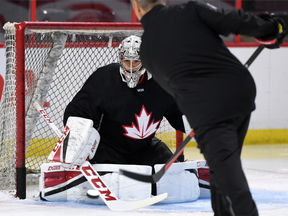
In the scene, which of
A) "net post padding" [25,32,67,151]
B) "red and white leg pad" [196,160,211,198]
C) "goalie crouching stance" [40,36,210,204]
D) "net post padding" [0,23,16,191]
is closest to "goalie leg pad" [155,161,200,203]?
"goalie crouching stance" [40,36,210,204]

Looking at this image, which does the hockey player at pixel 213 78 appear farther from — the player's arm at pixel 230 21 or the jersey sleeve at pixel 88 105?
the jersey sleeve at pixel 88 105

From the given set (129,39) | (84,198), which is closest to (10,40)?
(129,39)

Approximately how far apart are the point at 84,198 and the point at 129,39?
884 millimetres

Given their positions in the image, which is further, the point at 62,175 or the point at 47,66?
the point at 47,66

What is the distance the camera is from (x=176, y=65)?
3.92 feet

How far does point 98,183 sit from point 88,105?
0.43 m

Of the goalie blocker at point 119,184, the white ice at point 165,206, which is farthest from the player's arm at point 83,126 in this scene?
the white ice at point 165,206

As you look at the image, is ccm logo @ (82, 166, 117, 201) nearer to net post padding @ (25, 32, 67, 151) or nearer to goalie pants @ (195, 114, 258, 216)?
net post padding @ (25, 32, 67, 151)

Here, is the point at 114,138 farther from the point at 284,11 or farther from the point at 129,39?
the point at 284,11

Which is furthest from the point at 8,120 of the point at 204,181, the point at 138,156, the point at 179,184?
the point at 204,181

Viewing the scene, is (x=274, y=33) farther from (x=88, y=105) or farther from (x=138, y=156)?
(x=138, y=156)

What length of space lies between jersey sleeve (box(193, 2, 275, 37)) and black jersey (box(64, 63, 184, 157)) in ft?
3.90

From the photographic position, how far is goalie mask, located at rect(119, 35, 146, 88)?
226 centimetres

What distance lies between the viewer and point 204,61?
3.86 ft
